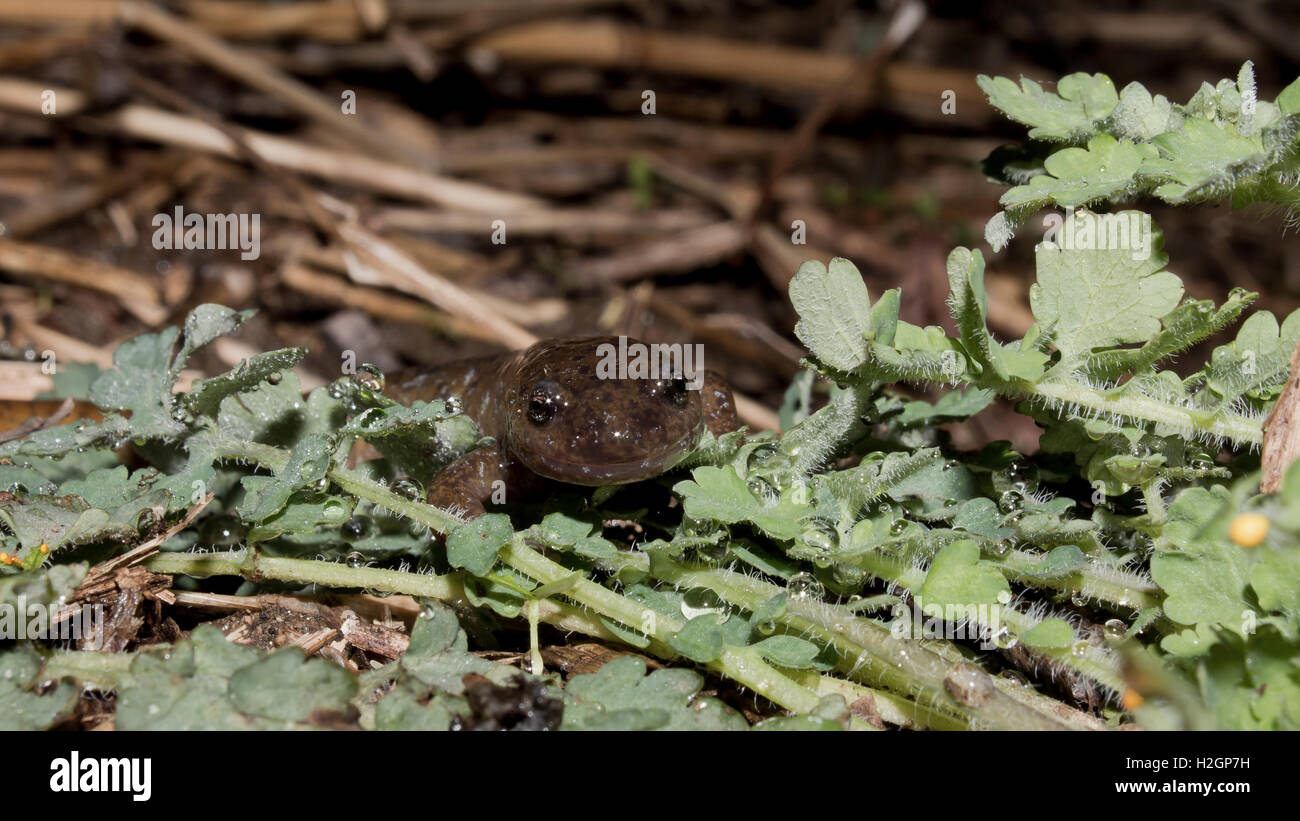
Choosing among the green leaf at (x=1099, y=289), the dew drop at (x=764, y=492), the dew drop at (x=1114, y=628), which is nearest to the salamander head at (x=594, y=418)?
the dew drop at (x=764, y=492)

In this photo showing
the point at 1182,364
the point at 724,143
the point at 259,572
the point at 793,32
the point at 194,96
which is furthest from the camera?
the point at 793,32

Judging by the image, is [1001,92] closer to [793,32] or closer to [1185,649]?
[1185,649]

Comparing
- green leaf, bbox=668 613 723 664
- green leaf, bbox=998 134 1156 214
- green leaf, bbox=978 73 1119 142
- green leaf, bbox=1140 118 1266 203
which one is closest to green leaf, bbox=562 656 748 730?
green leaf, bbox=668 613 723 664

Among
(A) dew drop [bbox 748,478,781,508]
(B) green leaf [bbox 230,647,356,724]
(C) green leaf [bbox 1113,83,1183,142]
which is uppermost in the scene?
(C) green leaf [bbox 1113,83,1183,142]

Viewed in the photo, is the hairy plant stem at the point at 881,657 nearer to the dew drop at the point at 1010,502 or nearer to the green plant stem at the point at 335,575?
the green plant stem at the point at 335,575

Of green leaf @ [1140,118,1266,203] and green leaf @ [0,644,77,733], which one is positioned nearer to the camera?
green leaf @ [0,644,77,733]

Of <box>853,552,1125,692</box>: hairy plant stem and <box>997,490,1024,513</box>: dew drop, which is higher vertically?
<box>997,490,1024,513</box>: dew drop

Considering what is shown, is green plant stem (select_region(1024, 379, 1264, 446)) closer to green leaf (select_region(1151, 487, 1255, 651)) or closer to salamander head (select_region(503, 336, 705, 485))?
green leaf (select_region(1151, 487, 1255, 651))
